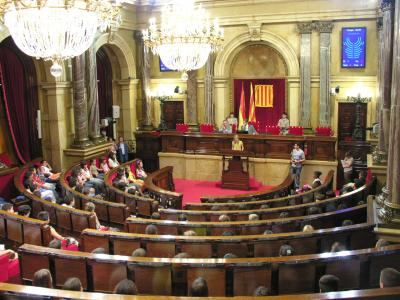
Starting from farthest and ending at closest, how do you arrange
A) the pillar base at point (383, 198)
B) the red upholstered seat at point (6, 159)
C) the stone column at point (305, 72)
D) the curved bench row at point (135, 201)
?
the stone column at point (305, 72), the red upholstered seat at point (6, 159), the curved bench row at point (135, 201), the pillar base at point (383, 198)

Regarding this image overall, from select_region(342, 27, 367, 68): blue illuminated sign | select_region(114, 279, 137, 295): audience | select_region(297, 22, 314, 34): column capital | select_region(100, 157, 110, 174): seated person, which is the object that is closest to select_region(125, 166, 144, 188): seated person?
select_region(100, 157, 110, 174): seated person

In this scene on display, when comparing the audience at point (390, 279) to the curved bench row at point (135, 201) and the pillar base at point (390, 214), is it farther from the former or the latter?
the curved bench row at point (135, 201)

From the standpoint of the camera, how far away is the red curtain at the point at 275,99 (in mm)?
15656

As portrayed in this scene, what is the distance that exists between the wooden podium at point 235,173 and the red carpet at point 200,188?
0.20 meters

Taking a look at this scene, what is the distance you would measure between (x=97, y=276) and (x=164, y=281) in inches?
29.9

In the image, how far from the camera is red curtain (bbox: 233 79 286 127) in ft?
51.4

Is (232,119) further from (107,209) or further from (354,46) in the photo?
(107,209)

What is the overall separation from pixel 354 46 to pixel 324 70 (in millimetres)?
1107

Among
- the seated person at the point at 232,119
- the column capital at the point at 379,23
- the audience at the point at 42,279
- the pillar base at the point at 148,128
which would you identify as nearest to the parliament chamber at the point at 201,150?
the audience at the point at 42,279

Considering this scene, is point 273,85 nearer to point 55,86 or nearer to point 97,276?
point 55,86

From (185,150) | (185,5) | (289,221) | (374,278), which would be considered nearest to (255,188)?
(185,150)

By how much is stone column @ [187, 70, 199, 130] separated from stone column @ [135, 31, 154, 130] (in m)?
1.45

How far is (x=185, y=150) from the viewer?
1426 centimetres

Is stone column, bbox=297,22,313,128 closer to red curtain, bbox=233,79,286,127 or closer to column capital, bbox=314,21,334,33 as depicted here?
column capital, bbox=314,21,334,33
